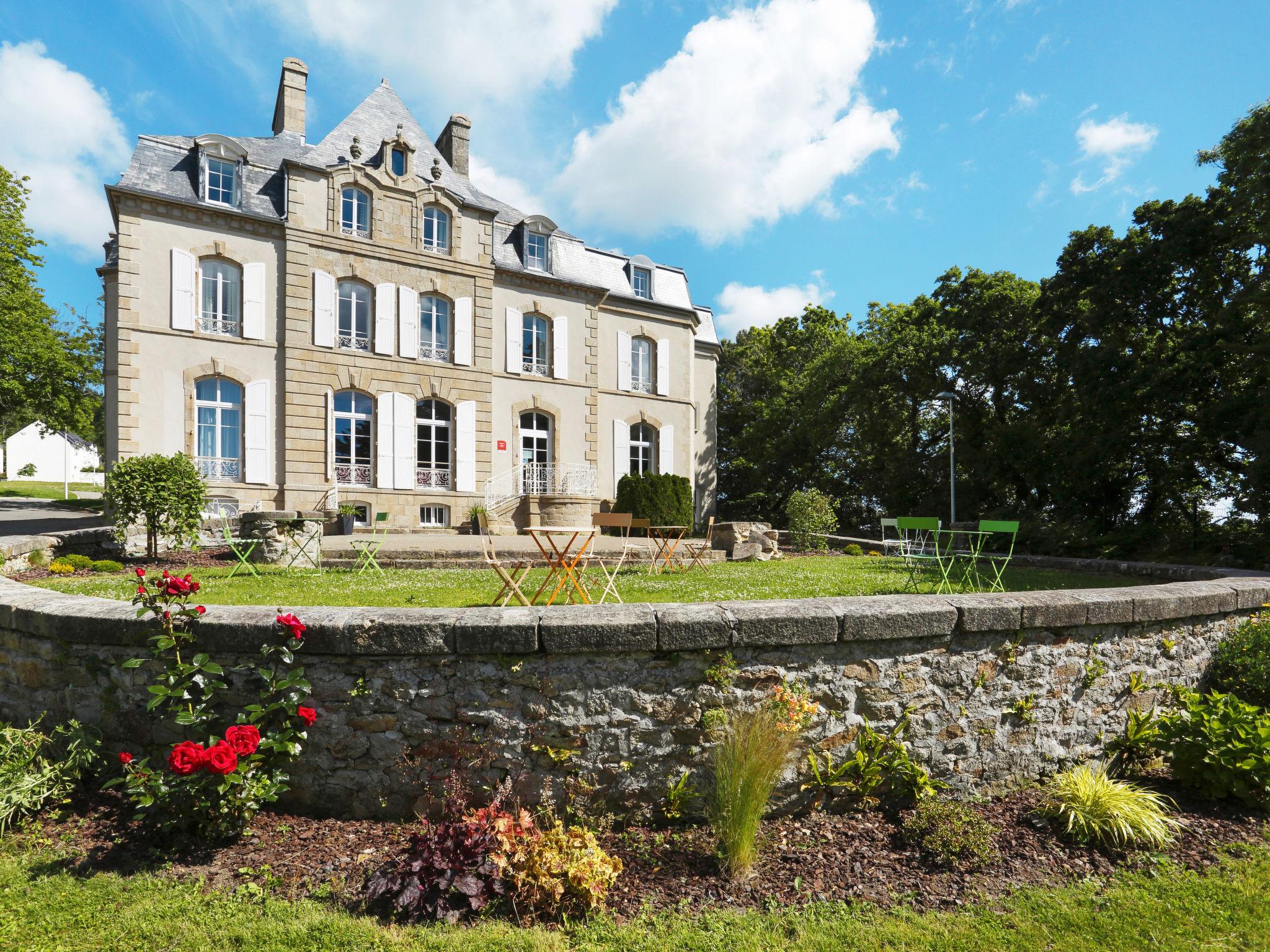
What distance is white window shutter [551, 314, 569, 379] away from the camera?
20.6m

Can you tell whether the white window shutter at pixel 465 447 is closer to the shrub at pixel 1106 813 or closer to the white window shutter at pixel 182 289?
the white window shutter at pixel 182 289

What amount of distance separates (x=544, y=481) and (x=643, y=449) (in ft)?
12.9

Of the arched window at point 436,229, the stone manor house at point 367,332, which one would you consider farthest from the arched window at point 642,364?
the arched window at point 436,229

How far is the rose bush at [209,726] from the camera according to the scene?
308cm

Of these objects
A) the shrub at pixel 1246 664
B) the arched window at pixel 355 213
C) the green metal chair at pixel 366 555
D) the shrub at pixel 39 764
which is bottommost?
the shrub at pixel 39 764

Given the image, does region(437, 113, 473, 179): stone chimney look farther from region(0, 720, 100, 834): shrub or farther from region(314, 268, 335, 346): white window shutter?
region(0, 720, 100, 834): shrub

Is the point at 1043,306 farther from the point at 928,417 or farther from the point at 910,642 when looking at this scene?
the point at 910,642

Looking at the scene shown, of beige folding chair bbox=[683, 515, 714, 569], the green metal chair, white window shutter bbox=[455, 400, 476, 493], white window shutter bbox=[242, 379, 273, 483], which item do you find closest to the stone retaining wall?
the green metal chair

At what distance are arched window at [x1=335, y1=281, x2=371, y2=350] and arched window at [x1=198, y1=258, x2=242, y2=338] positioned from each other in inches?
89.5

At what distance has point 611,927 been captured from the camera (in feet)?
9.29

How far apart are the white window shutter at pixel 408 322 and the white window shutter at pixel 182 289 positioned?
4584mm

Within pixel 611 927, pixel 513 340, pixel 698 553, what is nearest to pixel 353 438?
pixel 513 340

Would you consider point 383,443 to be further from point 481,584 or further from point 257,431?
point 481,584

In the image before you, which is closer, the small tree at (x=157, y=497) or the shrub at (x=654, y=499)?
the small tree at (x=157, y=497)
